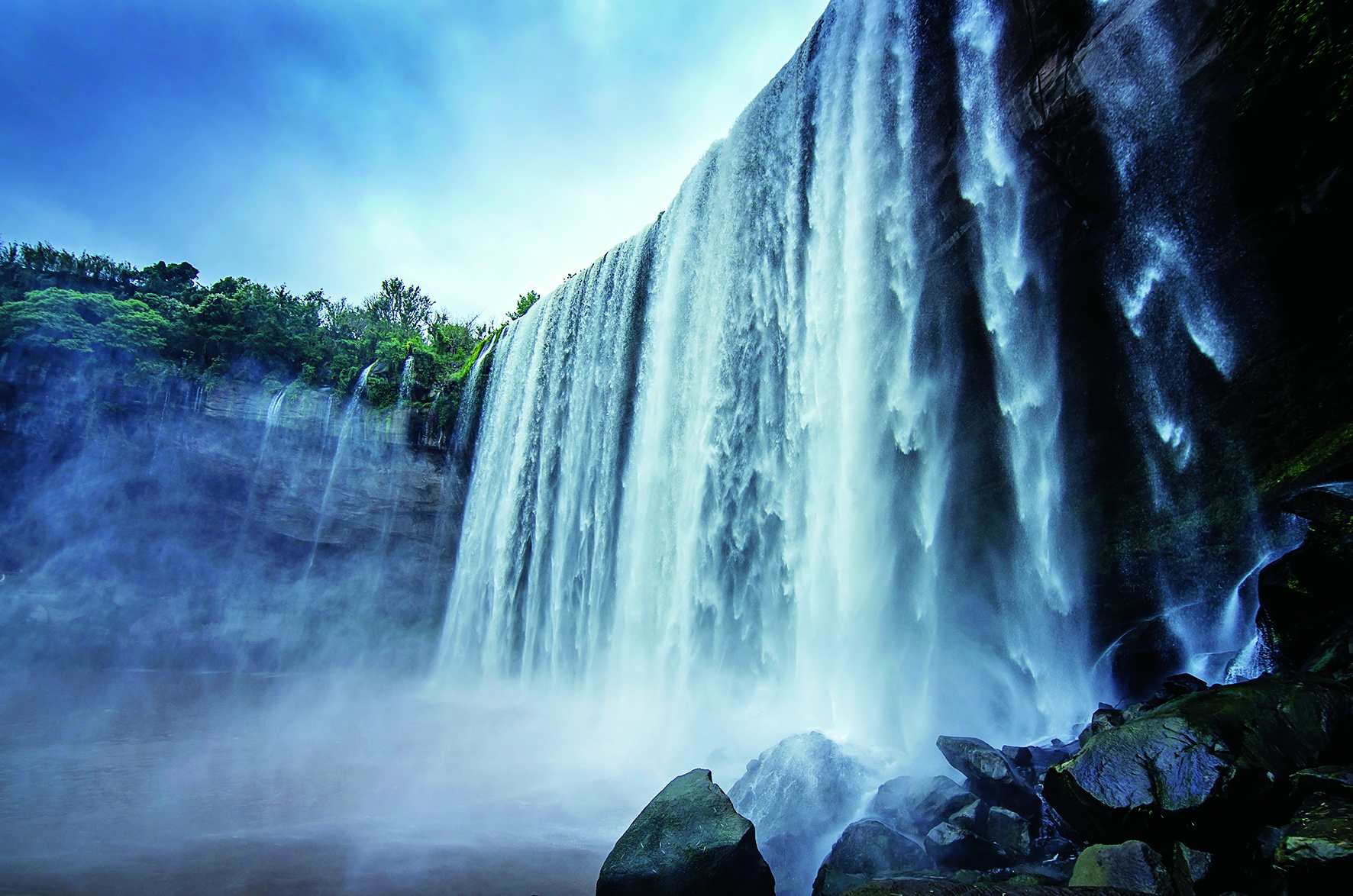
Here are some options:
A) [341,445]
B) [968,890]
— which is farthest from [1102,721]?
[341,445]

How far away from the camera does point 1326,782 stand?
2.82 m

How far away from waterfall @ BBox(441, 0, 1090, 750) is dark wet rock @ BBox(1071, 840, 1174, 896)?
413 cm

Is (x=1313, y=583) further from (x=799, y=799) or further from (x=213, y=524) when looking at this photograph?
(x=213, y=524)

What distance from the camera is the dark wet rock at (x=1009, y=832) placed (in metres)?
3.85

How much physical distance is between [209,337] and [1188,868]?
78.5 ft

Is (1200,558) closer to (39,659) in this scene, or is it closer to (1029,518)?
(1029,518)

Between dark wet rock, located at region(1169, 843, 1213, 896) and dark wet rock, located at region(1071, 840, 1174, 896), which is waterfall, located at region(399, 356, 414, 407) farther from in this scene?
dark wet rock, located at region(1169, 843, 1213, 896)

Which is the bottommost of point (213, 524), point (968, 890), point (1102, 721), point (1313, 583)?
point (968, 890)

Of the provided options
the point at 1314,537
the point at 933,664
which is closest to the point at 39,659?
the point at 933,664

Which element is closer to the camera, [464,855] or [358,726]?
[464,855]

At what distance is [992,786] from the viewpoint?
14.3ft

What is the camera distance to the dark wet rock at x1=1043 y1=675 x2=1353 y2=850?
2949 millimetres

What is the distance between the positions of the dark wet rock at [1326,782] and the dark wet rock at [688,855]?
9.42 ft

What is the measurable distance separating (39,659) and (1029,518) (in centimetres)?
2345
